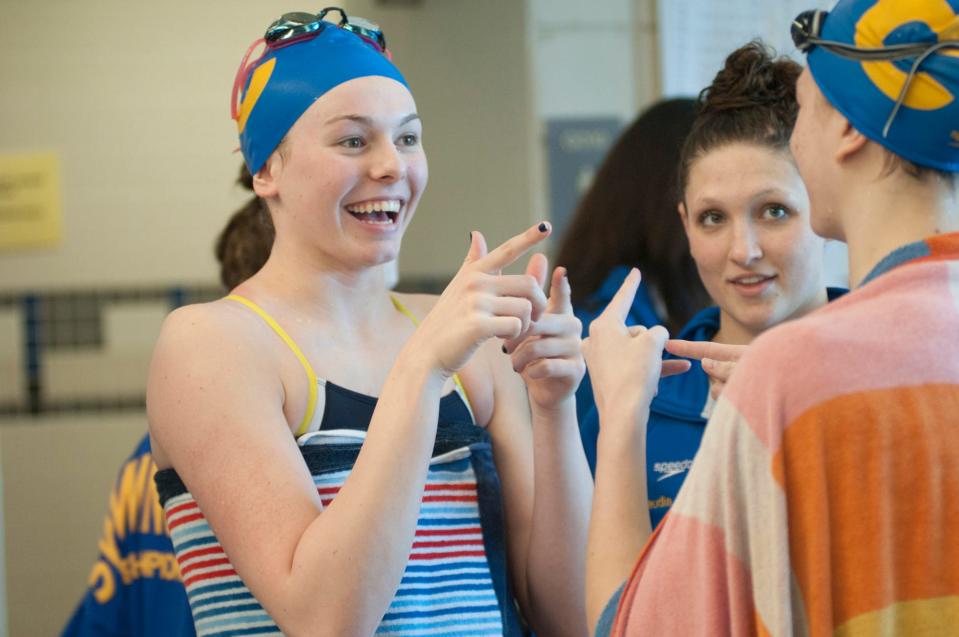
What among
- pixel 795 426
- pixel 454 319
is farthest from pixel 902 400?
pixel 454 319

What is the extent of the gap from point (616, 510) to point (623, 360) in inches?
7.8

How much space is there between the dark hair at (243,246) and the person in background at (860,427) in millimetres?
1372

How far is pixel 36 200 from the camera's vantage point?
421 cm

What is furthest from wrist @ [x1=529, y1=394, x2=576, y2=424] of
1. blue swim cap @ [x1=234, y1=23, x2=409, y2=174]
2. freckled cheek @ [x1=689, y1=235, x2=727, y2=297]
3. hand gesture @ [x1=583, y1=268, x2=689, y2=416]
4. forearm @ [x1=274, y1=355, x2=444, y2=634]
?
blue swim cap @ [x1=234, y1=23, x2=409, y2=174]

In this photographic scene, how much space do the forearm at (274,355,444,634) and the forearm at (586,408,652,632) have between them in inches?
8.7

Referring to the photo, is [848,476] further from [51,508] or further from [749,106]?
[51,508]

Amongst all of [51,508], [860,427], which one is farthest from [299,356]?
[51,508]

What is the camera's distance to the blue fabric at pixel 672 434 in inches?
71.7

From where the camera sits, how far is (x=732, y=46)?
3.86 metres

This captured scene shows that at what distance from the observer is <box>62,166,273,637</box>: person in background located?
87.6 inches

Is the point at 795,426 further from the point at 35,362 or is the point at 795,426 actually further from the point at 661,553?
the point at 35,362

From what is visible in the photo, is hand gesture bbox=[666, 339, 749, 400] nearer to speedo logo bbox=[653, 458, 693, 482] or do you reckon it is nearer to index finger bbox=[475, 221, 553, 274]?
index finger bbox=[475, 221, 553, 274]

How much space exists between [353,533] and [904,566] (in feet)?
2.02

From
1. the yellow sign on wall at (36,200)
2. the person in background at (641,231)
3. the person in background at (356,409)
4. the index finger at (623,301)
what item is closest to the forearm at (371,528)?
the person in background at (356,409)
